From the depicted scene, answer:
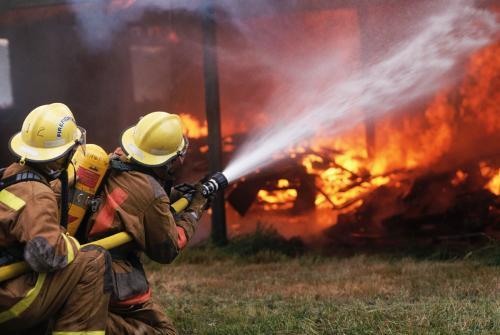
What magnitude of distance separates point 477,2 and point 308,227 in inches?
127

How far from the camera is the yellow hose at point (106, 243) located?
11.5 ft

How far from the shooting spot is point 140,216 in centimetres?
420

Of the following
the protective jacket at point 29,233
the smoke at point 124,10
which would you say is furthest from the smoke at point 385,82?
the protective jacket at point 29,233

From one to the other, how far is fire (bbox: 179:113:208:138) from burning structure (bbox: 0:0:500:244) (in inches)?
0.7

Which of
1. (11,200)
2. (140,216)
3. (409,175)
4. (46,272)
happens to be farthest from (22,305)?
(409,175)

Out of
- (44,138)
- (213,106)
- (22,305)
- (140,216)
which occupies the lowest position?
(22,305)

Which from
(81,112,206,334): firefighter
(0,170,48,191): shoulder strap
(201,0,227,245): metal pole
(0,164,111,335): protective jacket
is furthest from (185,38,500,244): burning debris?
(0,170,48,191): shoulder strap

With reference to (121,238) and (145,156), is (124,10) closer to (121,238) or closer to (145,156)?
(145,156)

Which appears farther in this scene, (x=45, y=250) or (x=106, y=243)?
(x=106, y=243)

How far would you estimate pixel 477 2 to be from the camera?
317 inches

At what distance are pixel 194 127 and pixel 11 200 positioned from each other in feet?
20.4

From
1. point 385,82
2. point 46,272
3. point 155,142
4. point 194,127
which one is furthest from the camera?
point 194,127

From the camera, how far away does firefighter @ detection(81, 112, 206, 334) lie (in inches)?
165

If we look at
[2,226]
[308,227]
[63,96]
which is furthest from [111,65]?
[2,226]
